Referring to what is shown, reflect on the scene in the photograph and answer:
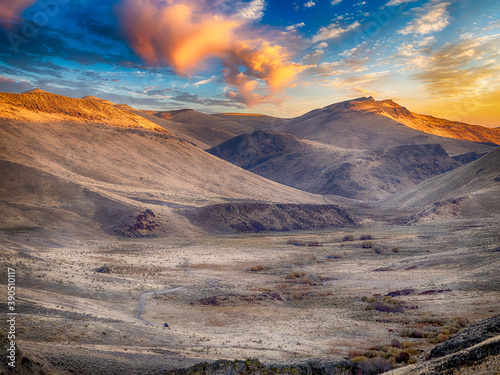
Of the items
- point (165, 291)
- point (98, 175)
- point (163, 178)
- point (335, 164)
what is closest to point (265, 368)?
point (165, 291)

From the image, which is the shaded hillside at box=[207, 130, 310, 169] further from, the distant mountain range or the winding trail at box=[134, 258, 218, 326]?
the winding trail at box=[134, 258, 218, 326]

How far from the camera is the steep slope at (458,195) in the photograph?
5993 cm

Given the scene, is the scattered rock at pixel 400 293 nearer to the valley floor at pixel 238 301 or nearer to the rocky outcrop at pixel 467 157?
the valley floor at pixel 238 301

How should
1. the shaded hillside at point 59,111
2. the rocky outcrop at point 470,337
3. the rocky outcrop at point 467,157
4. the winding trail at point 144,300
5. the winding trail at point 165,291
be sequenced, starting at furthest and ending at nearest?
the rocky outcrop at point 467,157
the shaded hillside at point 59,111
the winding trail at point 165,291
the winding trail at point 144,300
the rocky outcrop at point 470,337

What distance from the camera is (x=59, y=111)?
84.3 metres

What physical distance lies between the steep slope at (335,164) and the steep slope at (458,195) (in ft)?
58.6

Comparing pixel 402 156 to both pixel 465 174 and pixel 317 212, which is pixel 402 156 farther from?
pixel 317 212

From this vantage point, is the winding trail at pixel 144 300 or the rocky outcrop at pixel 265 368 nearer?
the rocky outcrop at pixel 265 368

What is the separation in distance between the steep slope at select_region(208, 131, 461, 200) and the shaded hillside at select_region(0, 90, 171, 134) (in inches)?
1994

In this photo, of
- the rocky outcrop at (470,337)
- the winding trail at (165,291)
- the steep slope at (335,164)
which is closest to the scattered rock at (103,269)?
the winding trail at (165,291)

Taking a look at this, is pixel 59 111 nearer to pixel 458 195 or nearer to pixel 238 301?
pixel 238 301

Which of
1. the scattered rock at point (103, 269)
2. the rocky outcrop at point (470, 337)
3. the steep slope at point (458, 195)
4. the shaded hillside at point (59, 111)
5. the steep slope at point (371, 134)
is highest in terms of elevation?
the steep slope at point (371, 134)

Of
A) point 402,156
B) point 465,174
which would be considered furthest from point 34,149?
point 402,156

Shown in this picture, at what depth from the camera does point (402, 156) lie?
12838 centimetres
